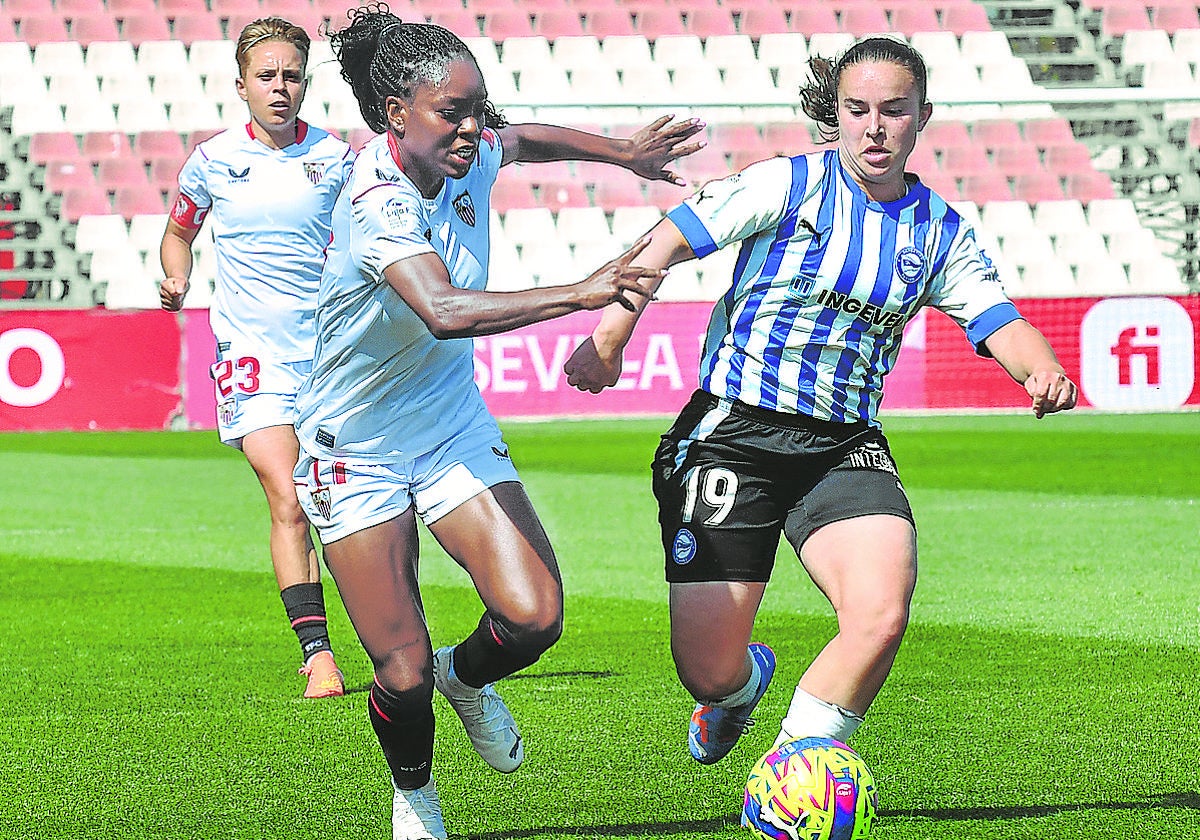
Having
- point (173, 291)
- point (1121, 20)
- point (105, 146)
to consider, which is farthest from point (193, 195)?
point (1121, 20)

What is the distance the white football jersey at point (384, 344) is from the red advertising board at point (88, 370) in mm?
13114

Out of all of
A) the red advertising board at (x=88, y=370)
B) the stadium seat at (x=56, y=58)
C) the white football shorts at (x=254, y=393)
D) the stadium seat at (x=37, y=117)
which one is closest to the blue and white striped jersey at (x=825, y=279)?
the white football shorts at (x=254, y=393)

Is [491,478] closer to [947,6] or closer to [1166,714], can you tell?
[1166,714]

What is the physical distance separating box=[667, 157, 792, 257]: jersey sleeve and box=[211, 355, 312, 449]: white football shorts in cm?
249

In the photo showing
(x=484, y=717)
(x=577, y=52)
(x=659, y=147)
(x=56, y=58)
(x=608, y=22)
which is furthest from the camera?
(x=608, y=22)

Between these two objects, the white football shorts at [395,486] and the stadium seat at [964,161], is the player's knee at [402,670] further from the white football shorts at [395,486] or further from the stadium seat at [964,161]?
the stadium seat at [964,161]

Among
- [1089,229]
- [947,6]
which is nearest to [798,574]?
[1089,229]

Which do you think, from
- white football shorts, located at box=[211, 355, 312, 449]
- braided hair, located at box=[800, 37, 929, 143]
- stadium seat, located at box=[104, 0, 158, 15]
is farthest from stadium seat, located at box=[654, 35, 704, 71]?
braided hair, located at box=[800, 37, 929, 143]

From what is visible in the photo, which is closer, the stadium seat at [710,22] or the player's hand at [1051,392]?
the player's hand at [1051,392]

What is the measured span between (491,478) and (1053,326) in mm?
14211

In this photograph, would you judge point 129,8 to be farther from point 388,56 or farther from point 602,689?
point 388,56

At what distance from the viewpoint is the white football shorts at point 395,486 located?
4062mm

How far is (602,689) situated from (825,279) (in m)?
2.18

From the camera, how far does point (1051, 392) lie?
12.7ft
